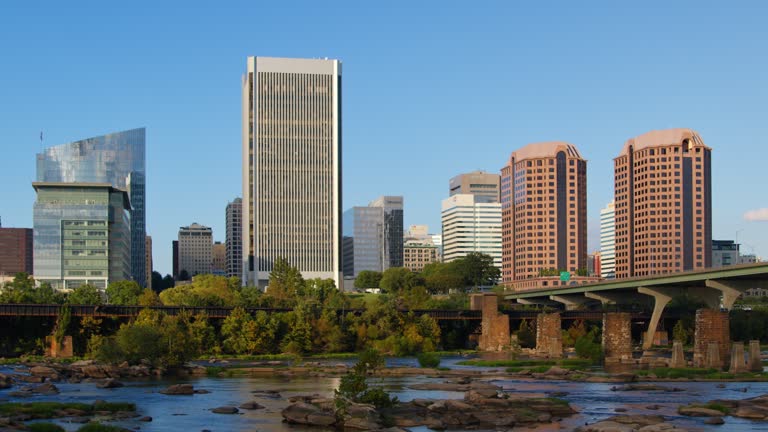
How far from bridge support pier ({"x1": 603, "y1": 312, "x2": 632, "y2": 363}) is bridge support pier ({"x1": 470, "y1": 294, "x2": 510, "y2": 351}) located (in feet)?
111

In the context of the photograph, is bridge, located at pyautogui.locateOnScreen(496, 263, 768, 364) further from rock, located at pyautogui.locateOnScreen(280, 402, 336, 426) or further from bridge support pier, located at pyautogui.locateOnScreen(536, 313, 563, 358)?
rock, located at pyautogui.locateOnScreen(280, 402, 336, 426)

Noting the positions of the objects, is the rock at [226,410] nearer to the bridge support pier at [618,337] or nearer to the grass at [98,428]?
the grass at [98,428]

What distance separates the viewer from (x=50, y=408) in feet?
247

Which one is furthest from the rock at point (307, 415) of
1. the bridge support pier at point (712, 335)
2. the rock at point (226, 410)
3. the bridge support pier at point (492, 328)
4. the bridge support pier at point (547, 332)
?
the bridge support pier at point (492, 328)

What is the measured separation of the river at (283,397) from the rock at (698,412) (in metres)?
0.85

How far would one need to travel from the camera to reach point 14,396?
3435 inches

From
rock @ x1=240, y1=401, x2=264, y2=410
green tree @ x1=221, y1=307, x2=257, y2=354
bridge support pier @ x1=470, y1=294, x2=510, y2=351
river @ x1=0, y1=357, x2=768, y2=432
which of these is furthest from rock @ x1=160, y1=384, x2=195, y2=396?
bridge support pier @ x1=470, y1=294, x2=510, y2=351

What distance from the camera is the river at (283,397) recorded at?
69875 mm

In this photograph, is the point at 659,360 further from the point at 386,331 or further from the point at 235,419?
the point at 235,419

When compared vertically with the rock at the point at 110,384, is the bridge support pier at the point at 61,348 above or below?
below

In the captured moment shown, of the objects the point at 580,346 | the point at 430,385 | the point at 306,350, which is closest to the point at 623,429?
the point at 430,385

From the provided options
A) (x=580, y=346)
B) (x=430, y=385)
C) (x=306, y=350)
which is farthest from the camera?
(x=306, y=350)

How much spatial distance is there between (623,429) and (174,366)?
69136mm

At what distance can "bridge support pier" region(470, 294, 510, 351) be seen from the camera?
181250 millimetres
